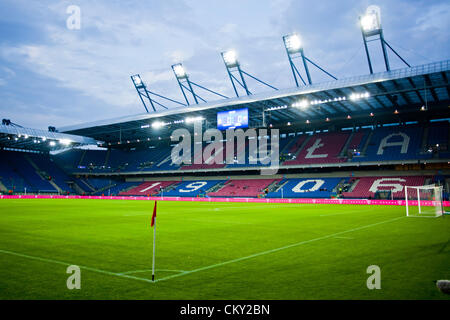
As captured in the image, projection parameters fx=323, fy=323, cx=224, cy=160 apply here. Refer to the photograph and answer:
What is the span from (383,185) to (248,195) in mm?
18627

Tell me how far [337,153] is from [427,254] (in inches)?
1677

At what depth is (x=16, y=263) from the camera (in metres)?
7.03

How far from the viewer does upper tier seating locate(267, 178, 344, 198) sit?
43.7 metres

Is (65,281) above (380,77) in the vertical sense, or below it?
below

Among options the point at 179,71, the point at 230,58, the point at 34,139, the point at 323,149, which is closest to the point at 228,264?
the point at 230,58

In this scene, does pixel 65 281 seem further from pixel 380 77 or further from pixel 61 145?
pixel 61 145

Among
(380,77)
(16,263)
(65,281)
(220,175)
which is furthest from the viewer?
(220,175)

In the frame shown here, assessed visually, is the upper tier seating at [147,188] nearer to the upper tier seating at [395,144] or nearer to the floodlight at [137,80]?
the floodlight at [137,80]

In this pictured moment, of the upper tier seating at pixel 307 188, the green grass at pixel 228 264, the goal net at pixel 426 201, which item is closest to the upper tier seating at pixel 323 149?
the upper tier seating at pixel 307 188

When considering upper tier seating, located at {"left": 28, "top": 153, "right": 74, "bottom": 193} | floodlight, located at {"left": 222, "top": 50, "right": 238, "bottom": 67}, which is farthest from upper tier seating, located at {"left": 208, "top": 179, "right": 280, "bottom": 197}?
upper tier seating, located at {"left": 28, "top": 153, "right": 74, "bottom": 193}

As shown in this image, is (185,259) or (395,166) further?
(395,166)
